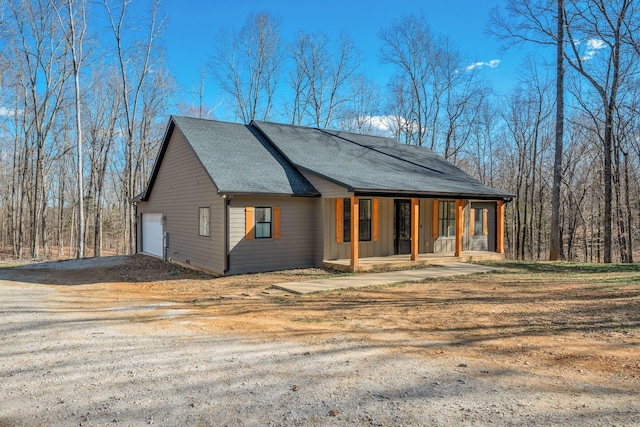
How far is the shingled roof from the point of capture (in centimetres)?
1192

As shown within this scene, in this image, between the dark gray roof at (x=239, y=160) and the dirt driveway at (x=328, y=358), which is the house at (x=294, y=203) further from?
A: the dirt driveway at (x=328, y=358)

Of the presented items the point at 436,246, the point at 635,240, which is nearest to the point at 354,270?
the point at 436,246

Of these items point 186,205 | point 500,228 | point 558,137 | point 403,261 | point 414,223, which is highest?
point 558,137

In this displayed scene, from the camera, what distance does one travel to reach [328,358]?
4410 millimetres

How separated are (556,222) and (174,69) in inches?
963

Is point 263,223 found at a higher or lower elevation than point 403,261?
higher

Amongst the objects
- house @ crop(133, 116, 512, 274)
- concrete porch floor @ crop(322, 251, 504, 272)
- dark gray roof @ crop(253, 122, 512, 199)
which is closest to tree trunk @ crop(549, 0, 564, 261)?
house @ crop(133, 116, 512, 274)

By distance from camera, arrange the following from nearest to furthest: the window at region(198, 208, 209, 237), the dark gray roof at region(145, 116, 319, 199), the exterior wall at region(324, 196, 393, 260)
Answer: the dark gray roof at region(145, 116, 319, 199), the window at region(198, 208, 209, 237), the exterior wall at region(324, 196, 393, 260)

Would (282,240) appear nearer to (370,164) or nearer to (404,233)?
(404,233)

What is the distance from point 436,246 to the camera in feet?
49.5

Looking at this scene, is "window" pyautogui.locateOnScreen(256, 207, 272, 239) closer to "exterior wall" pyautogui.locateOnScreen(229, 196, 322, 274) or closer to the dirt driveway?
"exterior wall" pyautogui.locateOnScreen(229, 196, 322, 274)

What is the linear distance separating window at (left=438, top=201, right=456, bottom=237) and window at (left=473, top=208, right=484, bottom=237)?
112 cm

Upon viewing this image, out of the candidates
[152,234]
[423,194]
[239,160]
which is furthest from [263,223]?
[152,234]

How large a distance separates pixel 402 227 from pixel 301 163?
4186mm
